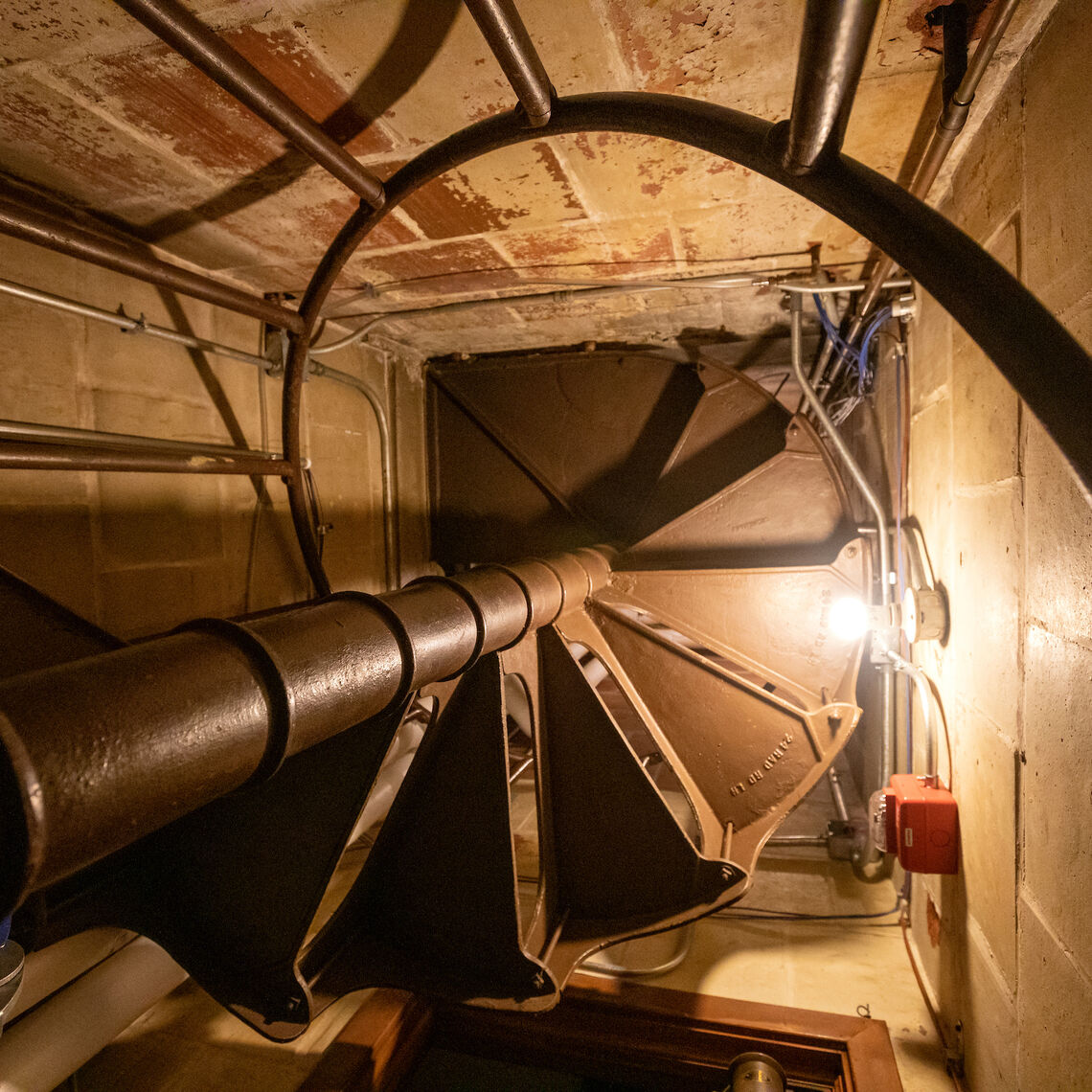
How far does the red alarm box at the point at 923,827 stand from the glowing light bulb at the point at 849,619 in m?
0.69

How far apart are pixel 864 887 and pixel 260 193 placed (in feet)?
12.2

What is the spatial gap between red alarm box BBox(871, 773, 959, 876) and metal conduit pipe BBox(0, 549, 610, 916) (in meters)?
1.65

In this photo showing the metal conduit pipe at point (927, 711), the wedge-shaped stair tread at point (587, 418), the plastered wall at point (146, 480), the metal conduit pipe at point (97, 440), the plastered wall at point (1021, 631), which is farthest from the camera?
the wedge-shaped stair tread at point (587, 418)

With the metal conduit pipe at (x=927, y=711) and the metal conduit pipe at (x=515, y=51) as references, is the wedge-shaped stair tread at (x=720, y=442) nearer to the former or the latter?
→ the metal conduit pipe at (x=927, y=711)

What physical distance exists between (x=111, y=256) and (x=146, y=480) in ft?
2.96

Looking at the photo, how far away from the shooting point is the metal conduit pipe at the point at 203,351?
1734 mm

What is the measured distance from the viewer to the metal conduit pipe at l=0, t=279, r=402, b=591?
1734mm

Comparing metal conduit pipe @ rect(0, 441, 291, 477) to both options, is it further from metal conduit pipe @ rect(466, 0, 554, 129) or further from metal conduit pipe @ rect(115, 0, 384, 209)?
metal conduit pipe @ rect(466, 0, 554, 129)

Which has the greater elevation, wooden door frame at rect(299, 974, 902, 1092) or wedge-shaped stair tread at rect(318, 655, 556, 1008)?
wedge-shaped stair tread at rect(318, 655, 556, 1008)

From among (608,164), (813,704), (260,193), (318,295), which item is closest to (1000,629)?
(813,704)

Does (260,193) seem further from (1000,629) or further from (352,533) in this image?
(1000,629)

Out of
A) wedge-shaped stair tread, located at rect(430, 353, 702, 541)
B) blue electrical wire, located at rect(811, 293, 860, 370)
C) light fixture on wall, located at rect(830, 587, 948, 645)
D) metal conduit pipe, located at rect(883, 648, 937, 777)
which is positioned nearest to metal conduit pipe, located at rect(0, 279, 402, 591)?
wedge-shaped stair tread, located at rect(430, 353, 702, 541)

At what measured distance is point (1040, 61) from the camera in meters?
1.28

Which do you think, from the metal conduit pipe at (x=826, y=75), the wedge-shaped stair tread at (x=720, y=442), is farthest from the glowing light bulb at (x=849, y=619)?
the metal conduit pipe at (x=826, y=75)
